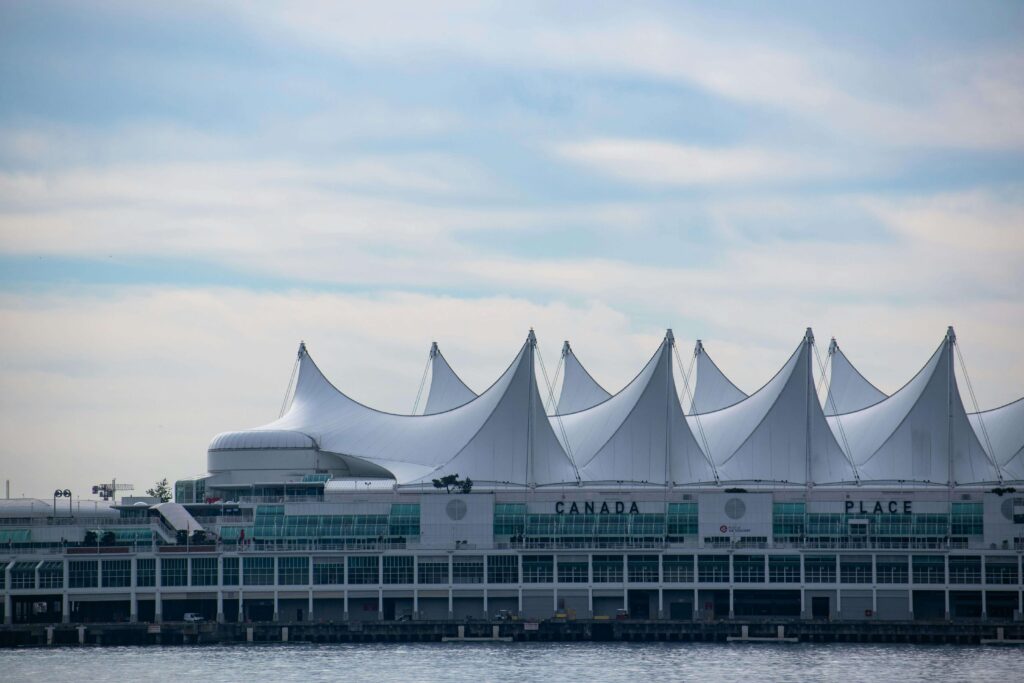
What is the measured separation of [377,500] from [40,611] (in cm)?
2127

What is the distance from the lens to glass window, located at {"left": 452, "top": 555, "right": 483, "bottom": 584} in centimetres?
11712

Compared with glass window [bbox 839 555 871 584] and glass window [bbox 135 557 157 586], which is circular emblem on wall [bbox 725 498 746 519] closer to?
glass window [bbox 839 555 871 584]

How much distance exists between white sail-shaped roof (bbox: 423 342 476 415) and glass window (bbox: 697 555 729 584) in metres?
33.2

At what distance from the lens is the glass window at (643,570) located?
117125mm

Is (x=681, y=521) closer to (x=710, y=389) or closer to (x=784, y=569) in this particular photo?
(x=784, y=569)

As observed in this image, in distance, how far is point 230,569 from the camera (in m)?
117

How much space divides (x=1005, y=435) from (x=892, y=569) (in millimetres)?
24745

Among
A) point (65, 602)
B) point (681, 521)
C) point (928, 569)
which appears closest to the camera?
point (65, 602)

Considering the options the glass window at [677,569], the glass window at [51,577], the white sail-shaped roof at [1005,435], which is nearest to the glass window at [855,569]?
the glass window at [677,569]

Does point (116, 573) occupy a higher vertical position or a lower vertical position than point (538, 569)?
lower

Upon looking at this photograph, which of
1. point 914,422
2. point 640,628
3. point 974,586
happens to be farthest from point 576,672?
point 914,422

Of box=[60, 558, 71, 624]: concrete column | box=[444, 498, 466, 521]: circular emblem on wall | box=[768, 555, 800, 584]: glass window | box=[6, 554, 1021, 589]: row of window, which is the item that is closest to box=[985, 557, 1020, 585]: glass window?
box=[6, 554, 1021, 589]: row of window

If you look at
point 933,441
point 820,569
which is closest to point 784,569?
point 820,569

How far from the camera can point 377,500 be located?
124 m
